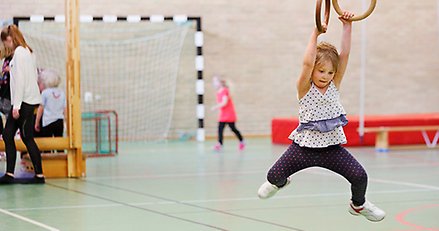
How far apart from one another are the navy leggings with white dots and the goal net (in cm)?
1331

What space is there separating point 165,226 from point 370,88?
48.1ft

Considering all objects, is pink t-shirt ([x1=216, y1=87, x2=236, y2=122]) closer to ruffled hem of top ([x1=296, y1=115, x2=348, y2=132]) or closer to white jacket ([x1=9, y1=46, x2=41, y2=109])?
white jacket ([x1=9, y1=46, x2=41, y2=109])

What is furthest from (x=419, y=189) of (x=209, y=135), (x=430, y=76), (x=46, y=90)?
(x=430, y=76)

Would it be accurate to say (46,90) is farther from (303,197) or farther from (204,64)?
(204,64)

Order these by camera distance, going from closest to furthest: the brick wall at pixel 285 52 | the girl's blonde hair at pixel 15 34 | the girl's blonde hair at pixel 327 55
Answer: the girl's blonde hair at pixel 327 55 < the girl's blonde hair at pixel 15 34 < the brick wall at pixel 285 52

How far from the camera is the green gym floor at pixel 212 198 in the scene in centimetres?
683

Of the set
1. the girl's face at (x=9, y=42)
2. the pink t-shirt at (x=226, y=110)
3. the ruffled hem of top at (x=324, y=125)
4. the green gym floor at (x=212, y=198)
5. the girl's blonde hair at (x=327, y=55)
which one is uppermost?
the girl's face at (x=9, y=42)

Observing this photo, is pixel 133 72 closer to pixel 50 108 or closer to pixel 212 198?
pixel 50 108

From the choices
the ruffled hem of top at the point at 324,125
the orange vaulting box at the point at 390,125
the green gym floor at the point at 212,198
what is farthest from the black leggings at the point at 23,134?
the orange vaulting box at the point at 390,125

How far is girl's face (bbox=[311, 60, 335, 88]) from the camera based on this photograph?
211 inches

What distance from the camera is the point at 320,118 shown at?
5430mm

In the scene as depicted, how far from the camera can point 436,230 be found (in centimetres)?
635

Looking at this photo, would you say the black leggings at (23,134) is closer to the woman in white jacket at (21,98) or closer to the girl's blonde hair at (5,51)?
the woman in white jacket at (21,98)

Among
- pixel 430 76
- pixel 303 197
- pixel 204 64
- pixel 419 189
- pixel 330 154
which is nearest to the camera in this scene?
pixel 330 154
